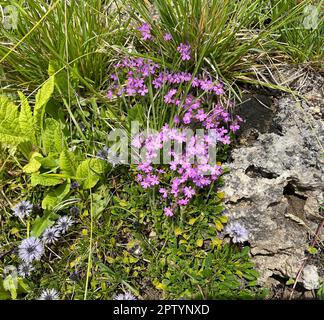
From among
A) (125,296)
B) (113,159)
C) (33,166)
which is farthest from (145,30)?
(125,296)

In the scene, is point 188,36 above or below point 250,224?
above

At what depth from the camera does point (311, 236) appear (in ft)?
6.95

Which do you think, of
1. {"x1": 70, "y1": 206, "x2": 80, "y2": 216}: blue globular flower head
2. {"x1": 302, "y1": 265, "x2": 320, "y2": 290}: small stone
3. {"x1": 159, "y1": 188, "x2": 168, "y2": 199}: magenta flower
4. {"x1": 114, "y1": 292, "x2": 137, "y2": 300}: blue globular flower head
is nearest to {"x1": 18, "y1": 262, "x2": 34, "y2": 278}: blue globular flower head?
{"x1": 70, "y1": 206, "x2": 80, "y2": 216}: blue globular flower head

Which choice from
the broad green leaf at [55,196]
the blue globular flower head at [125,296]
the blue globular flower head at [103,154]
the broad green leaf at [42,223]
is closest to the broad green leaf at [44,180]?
the broad green leaf at [55,196]

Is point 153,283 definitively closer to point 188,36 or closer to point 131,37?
point 188,36

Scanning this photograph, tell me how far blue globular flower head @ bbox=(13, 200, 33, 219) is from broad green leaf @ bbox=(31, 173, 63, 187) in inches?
4.9

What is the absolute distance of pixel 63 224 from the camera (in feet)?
7.15

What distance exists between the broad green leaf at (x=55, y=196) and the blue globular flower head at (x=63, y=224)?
10 cm

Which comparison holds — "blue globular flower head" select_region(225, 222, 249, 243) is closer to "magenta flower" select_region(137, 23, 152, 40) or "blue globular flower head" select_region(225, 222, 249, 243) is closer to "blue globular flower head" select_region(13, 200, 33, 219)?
"blue globular flower head" select_region(13, 200, 33, 219)

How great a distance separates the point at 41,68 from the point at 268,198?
1.66 m

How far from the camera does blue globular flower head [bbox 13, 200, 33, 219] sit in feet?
7.29

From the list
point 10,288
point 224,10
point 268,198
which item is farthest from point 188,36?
point 10,288

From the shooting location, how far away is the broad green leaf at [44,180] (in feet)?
7.22

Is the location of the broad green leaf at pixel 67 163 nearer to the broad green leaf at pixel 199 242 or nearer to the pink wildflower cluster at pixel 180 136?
the pink wildflower cluster at pixel 180 136
